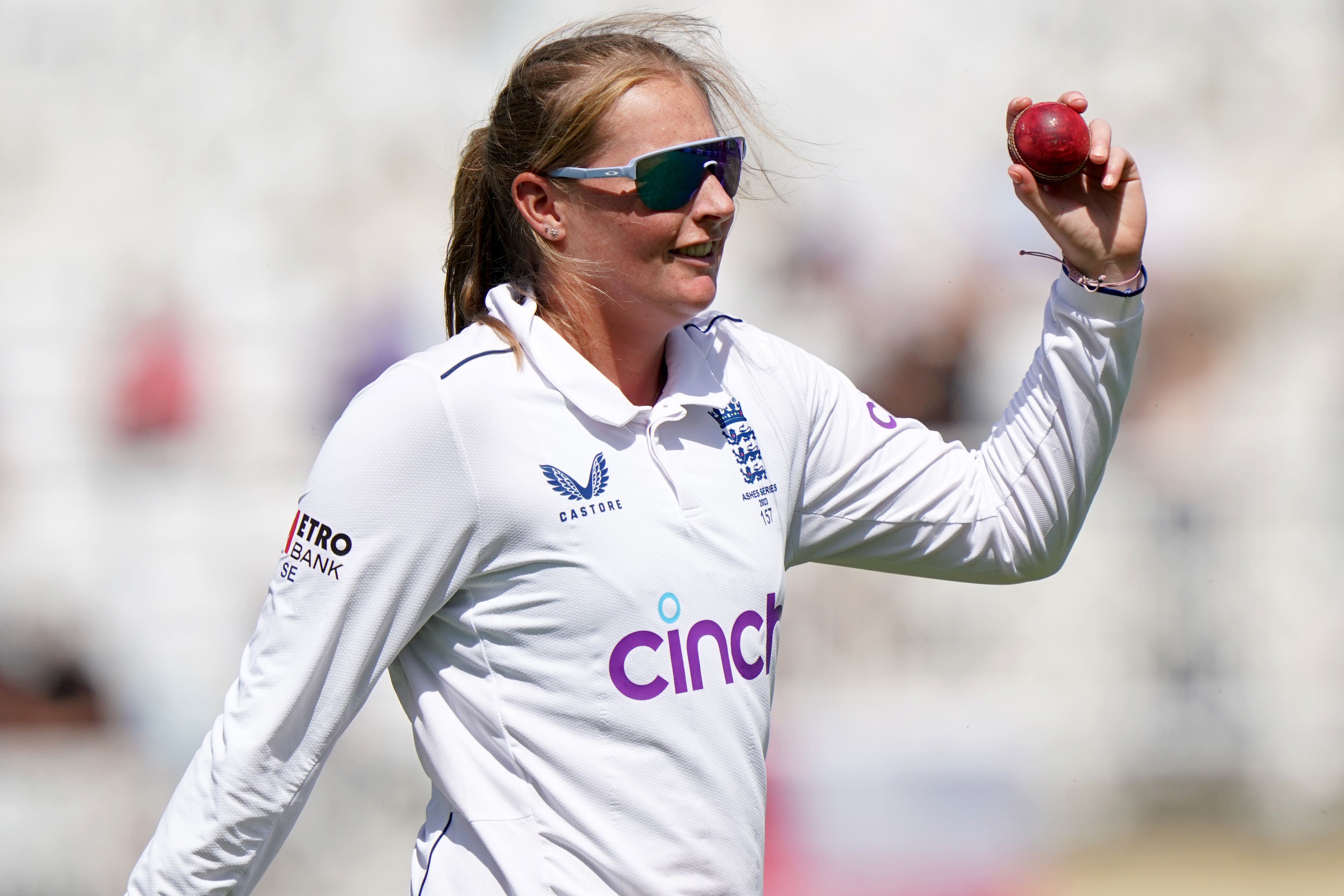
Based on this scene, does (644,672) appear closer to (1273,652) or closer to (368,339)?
(368,339)

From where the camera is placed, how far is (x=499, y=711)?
1.49 m

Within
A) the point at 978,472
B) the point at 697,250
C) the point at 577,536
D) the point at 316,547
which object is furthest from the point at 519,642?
the point at 978,472

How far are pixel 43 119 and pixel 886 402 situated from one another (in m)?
2.65

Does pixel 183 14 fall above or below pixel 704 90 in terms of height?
above

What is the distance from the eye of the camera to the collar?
154cm

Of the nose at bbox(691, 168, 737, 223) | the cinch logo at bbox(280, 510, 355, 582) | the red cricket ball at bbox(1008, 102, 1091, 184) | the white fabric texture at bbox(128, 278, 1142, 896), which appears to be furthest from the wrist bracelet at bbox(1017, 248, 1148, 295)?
the cinch logo at bbox(280, 510, 355, 582)

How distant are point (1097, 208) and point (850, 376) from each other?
2.12 metres

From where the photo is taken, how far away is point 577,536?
1479 millimetres

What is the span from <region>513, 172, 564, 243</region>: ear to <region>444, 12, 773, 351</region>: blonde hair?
0.04 feet

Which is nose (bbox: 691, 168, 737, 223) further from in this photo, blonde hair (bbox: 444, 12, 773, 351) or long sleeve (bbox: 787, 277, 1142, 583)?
long sleeve (bbox: 787, 277, 1142, 583)

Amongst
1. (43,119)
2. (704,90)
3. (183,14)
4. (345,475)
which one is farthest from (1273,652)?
(43,119)

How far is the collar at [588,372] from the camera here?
154 centimetres

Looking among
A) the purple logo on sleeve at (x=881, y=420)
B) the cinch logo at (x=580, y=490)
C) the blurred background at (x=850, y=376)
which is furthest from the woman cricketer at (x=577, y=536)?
the blurred background at (x=850, y=376)

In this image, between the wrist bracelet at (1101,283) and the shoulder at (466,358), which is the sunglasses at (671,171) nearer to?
the shoulder at (466,358)
